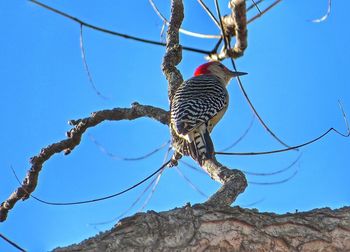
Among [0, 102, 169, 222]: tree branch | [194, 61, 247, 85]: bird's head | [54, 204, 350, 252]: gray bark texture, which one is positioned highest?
[194, 61, 247, 85]: bird's head

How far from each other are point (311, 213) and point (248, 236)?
364mm

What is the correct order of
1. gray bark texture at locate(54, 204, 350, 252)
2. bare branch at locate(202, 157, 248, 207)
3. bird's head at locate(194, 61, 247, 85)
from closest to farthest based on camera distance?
gray bark texture at locate(54, 204, 350, 252), bare branch at locate(202, 157, 248, 207), bird's head at locate(194, 61, 247, 85)

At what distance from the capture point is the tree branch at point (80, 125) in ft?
16.0

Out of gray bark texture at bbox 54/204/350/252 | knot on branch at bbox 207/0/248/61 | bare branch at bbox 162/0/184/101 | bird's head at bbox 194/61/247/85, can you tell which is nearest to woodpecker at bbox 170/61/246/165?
bird's head at bbox 194/61/247/85

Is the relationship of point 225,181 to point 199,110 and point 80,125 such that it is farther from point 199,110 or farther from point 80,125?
point 199,110

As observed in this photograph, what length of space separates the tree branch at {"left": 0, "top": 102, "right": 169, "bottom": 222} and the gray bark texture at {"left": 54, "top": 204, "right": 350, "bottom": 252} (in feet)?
8.07

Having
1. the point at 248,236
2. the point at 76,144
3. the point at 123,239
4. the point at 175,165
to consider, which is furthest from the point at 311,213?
the point at 76,144

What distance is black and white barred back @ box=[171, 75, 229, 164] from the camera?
5.39 metres

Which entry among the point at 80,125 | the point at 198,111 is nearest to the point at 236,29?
the point at 80,125

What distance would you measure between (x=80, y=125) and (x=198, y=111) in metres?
1.66

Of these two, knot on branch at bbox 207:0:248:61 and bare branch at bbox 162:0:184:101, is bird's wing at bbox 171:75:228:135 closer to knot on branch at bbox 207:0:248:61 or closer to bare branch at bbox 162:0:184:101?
bare branch at bbox 162:0:184:101

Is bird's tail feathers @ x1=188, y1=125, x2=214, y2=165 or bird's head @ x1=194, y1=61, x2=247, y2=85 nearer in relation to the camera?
bird's tail feathers @ x1=188, y1=125, x2=214, y2=165

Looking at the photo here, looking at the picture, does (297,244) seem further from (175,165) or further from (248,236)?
(175,165)

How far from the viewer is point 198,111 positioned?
6.42m
